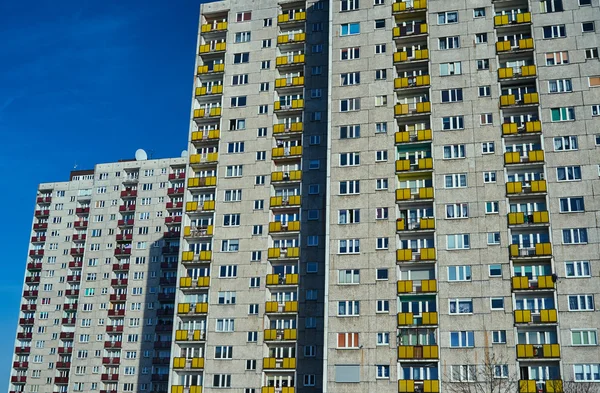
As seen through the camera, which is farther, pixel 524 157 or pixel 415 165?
pixel 415 165

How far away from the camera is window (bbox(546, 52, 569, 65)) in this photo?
278 ft

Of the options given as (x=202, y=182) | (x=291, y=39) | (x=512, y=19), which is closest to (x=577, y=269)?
(x=512, y=19)

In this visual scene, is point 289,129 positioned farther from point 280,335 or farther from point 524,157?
point 524,157

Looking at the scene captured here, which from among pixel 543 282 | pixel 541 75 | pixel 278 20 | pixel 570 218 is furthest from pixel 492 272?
pixel 278 20

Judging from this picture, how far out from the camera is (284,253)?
294 ft

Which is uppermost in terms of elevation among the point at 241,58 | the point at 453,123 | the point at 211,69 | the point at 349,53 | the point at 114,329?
the point at 241,58

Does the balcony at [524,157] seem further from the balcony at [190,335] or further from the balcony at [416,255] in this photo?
the balcony at [190,335]

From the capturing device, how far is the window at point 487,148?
82750 mm

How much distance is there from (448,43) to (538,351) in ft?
122

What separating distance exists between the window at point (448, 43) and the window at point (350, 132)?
14.1 meters

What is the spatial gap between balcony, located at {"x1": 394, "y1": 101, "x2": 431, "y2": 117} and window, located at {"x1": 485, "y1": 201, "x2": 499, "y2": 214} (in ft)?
43.4

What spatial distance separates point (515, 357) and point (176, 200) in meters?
84.9

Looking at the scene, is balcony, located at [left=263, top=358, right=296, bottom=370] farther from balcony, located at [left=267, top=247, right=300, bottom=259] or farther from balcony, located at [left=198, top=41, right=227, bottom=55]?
balcony, located at [left=198, top=41, right=227, bottom=55]

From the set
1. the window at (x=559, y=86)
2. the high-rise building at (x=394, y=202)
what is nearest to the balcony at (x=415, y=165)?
the high-rise building at (x=394, y=202)
